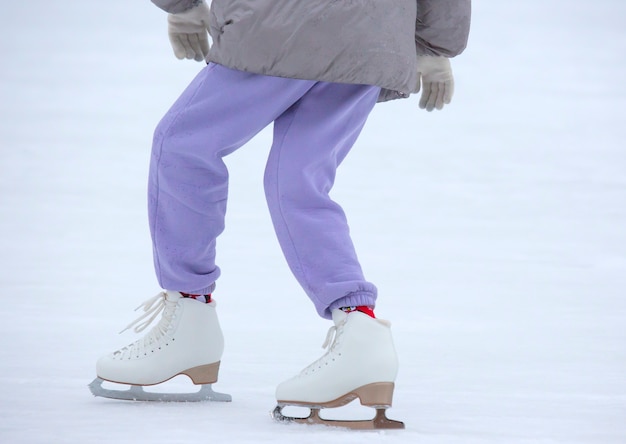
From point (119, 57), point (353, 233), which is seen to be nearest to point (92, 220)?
point (353, 233)

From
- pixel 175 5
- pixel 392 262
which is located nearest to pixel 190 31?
pixel 175 5

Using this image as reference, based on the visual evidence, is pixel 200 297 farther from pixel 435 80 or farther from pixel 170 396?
pixel 435 80

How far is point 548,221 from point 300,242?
2.52 metres

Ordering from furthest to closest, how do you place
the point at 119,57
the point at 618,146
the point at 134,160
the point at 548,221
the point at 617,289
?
the point at 119,57
the point at 618,146
the point at 134,160
the point at 548,221
the point at 617,289

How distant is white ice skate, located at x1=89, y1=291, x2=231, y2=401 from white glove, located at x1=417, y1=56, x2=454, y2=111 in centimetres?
45

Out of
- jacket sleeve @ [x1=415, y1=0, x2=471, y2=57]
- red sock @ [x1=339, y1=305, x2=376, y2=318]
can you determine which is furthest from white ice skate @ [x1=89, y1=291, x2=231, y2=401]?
jacket sleeve @ [x1=415, y1=0, x2=471, y2=57]

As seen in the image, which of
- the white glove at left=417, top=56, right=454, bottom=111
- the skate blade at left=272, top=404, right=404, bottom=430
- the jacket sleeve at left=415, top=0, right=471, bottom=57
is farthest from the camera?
the white glove at left=417, top=56, right=454, bottom=111

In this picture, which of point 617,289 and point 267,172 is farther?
point 617,289

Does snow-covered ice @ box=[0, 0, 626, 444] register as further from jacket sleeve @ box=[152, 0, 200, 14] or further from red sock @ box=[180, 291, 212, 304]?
jacket sleeve @ box=[152, 0, 200, 14]

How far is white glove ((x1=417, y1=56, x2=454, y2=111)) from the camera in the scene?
156 centimetres

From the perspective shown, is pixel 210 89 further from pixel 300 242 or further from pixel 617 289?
pixel 617 289

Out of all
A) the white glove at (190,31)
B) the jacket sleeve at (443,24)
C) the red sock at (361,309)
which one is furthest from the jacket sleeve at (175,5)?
the red sock at (361,309)

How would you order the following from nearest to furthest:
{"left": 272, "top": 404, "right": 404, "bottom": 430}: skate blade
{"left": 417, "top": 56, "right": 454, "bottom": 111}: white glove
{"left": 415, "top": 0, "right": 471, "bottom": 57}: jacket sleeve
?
{"left": 272, "top": 404, "right": 404, "bottom": 430}: skate blade < {"left": 415, "top": 0, "right": 471, "bottom": 57}: jacket sleeve < {"left": 417, "top": 56, "right": 454, "bottom": 111}: white glove

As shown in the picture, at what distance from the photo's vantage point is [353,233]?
3.39 m
